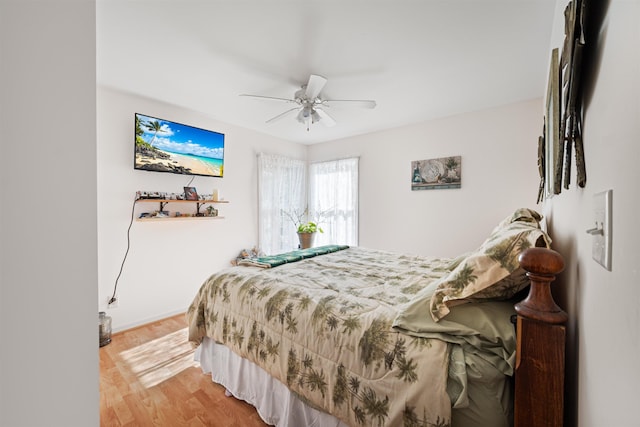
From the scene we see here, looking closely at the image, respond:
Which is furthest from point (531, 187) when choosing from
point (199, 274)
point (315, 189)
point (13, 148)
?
point (199, 274)

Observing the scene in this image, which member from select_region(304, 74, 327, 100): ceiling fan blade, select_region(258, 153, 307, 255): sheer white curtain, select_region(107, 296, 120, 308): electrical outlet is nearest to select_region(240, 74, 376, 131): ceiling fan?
select_region(304, 74, 327, 100): ceiling fan blade

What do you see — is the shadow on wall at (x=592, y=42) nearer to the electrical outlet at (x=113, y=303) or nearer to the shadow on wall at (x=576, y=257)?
the shadow on wall at (x=576, y=257)

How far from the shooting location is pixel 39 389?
463mm

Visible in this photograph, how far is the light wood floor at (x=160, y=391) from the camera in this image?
1648 mm

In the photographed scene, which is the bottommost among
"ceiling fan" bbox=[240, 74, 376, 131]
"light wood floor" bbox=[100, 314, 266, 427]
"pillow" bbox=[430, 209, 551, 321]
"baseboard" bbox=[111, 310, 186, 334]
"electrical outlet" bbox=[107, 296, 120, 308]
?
"light wood floor" bbox=[100, 314, 266, 427]

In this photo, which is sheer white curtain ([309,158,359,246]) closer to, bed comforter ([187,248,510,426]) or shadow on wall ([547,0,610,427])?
bed comforter ([187,248,510,426])

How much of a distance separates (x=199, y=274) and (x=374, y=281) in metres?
2.64

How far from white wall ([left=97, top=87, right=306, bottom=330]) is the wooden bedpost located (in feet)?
11.1

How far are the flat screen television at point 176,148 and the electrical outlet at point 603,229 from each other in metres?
3.49

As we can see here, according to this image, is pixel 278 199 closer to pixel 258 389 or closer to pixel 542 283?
pixel 258 389

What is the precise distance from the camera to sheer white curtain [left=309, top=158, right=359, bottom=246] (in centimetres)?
450

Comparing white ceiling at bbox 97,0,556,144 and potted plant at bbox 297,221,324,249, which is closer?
white ceiling at bbox 97,0,556,144

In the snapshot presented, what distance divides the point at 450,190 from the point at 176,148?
3535 millimetres

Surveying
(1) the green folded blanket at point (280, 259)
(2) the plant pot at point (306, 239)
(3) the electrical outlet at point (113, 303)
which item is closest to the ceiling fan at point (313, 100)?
(1) the green folded blanket at point (280, 259)
